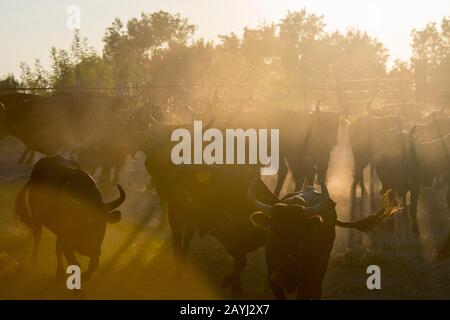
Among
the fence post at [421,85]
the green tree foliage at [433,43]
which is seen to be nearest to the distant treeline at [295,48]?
the green tree foliage at [433,43]

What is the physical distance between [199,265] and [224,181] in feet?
5.56

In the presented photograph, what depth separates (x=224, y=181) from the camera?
9234mm

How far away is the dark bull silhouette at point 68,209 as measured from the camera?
8312 millimetres

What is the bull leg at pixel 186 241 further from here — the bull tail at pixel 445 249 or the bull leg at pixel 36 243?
the bull tail at pixel 445 249

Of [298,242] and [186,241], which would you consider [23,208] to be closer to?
[186,241]

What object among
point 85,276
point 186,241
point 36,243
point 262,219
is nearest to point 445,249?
point 262,219

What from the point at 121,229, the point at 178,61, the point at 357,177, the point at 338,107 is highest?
the point at 178,61

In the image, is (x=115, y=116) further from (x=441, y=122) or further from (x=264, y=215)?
(x=264, y=215)

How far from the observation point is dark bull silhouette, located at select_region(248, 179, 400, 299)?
22.5ft

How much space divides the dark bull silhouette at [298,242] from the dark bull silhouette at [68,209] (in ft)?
7.34
